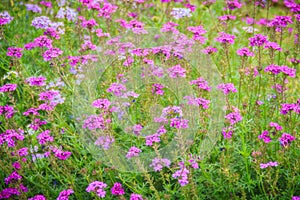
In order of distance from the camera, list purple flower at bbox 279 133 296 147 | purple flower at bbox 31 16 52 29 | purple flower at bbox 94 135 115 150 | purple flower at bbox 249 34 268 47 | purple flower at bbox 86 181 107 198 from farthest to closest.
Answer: purple flower at bbox 31 16 52 29 → purple flower at bbox 249 34 268 47 → purple flower at bbox 94 135 115 150 → purple flower at bbox 279 133 296 147 → purple flower at bbox 86 181 107 198

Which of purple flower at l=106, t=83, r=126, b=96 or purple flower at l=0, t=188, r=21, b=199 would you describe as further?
purple flower at l=106, t=83, r=126, b=96

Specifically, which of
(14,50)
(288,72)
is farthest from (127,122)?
(288,72)

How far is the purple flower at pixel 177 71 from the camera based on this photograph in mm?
2861

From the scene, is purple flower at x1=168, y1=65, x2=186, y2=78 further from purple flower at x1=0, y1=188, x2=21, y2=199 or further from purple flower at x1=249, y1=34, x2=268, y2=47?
purple flower at x1=0, y1=188, x2=21, y2=199

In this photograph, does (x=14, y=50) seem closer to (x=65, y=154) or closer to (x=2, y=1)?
(x=65, y=154)

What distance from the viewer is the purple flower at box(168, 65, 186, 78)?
113 inches

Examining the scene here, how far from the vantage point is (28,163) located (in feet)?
9.12

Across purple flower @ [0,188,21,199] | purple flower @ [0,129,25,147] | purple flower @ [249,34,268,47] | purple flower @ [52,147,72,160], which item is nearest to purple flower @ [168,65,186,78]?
purple flower @ [249,34,268,47]

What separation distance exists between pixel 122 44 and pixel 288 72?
4.64 ft

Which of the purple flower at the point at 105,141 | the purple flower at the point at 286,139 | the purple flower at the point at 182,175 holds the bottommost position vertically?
the purple flower at the point at 182,175

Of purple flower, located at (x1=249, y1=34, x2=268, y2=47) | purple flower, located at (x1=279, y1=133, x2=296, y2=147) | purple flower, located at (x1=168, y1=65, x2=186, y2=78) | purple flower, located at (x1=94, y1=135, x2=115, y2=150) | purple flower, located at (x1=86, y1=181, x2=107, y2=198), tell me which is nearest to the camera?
purple flower, located at (x1=86, y1=181, x2=107, y2=198)

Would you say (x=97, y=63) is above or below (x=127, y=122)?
above

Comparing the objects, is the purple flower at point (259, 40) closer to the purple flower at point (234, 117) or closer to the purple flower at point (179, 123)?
the purple flower at point (234, 117)

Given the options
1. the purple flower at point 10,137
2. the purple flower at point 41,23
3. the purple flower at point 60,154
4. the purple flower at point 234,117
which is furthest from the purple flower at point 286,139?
the purple flower at point 41,23
